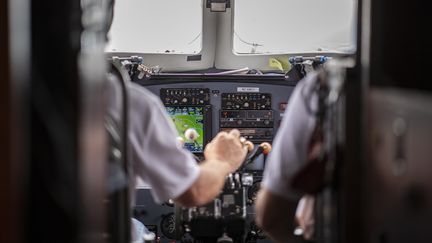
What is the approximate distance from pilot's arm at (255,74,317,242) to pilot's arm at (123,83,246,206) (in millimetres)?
270

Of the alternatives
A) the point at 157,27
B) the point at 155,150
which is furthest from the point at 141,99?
the point at 157,27

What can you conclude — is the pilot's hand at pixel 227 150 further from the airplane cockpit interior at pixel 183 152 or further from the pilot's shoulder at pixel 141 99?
the pilot's shoulder at pixel 141 99

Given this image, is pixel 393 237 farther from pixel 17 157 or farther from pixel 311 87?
pixel 17 157

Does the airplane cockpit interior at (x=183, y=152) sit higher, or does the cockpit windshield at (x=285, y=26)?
the cockpit windshield at (x=285, y=26)

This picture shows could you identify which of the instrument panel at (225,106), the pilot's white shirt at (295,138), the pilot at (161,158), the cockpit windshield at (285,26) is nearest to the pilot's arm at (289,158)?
the pilot's white shirt at (295,138)

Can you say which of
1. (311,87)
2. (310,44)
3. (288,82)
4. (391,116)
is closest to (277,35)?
(310,44)

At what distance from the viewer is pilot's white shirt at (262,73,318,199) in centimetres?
178

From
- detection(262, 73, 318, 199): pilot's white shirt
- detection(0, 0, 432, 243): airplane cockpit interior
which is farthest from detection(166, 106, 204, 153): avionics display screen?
detection(262, 73, 318, 199): pilot's white shirt

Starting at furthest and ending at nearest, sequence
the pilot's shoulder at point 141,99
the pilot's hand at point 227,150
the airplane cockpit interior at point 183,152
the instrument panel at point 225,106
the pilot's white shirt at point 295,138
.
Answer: the instrument panel at point 225,106, the pilot's hand at point 227,150, the pilot's shoulder at point 141,99, the pilot's white shirt at point 295,138, the airplane cockpit interior at point 183,152

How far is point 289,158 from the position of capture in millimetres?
1843

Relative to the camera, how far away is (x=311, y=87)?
175 cm

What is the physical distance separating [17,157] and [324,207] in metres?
0.83

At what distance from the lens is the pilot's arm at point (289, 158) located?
70.9 inches

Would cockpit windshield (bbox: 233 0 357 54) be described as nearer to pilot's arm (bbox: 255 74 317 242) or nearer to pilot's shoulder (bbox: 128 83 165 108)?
pilot's shoulder (bbox: 128 83 165 108)
